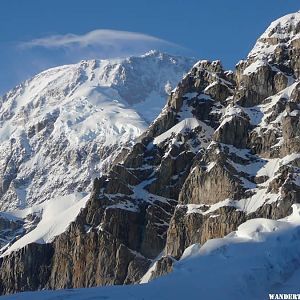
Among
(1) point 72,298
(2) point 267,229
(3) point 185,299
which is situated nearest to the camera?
(3) point 185,299

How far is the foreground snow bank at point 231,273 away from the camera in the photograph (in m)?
120

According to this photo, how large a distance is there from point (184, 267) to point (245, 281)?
1282 centimetres

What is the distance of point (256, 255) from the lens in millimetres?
130875

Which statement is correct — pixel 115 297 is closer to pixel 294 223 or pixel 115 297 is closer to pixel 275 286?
pixel 275 286

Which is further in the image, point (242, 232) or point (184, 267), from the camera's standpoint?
point (242, 232)

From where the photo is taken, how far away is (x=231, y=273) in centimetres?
12444

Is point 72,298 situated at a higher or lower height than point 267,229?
Answer: lower

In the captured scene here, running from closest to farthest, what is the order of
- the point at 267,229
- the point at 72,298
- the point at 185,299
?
the point at 185,299
the point at 72,298
the point at 267,229

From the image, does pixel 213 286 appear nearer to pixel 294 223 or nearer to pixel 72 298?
pixel 72 298

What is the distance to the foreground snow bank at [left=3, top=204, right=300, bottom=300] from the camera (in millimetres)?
120500

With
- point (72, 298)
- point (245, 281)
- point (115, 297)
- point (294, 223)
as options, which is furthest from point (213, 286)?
point (294, 223)

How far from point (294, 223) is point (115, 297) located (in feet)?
120

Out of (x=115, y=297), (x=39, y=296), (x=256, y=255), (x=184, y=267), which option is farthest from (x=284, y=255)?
(x=39, y=296)

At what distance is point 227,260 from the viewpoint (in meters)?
132
